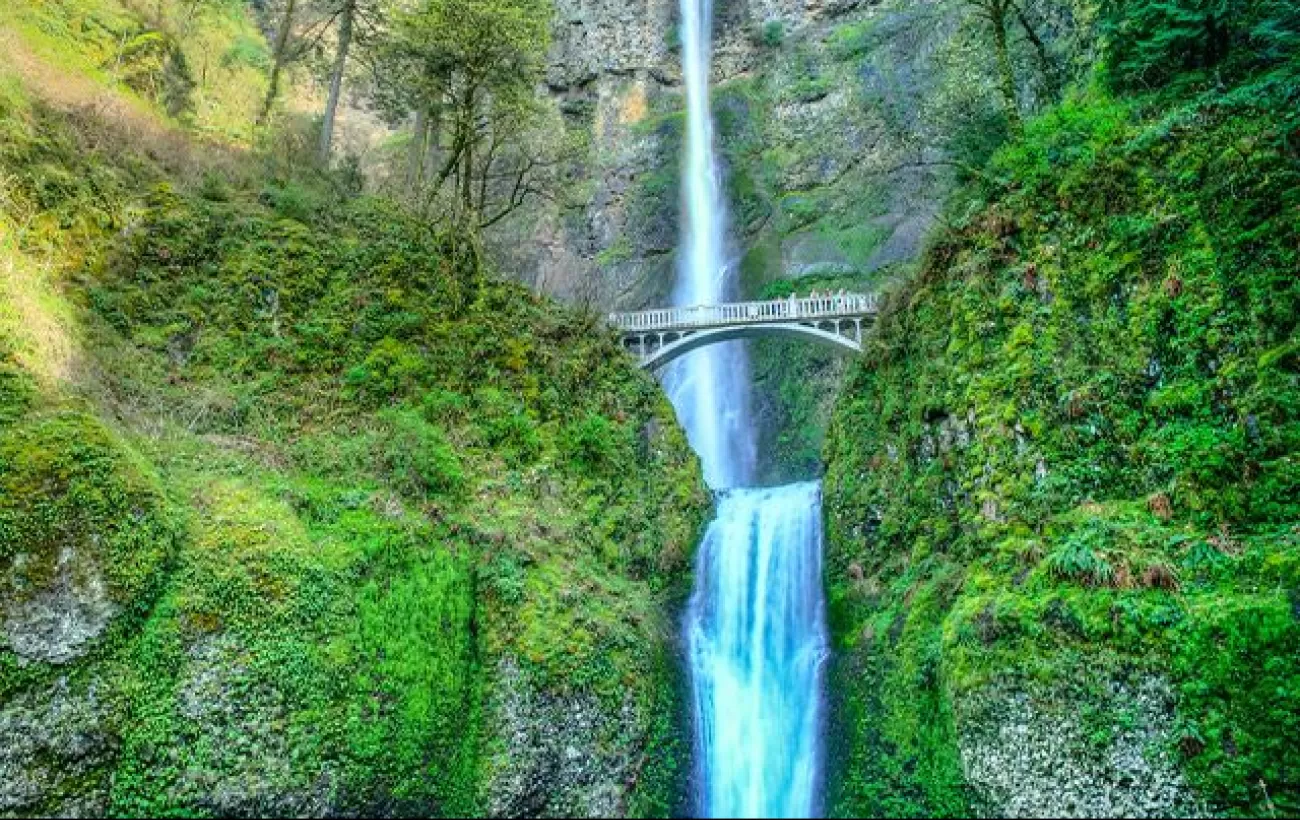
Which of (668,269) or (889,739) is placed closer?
(889,739)

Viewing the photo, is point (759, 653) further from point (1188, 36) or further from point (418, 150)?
point (418, 150)

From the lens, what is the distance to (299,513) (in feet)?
39.0

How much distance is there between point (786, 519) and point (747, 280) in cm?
1582

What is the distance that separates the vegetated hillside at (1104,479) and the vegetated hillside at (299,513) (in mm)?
4374

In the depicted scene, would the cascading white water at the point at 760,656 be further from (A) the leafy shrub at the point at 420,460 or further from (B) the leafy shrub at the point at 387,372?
(B) the leafy shrub at the point at 387,372

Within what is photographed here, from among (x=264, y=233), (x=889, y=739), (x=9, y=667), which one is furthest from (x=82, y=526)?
(x=889, y=739)

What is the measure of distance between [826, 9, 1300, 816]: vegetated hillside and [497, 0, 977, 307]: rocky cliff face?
14630 mm

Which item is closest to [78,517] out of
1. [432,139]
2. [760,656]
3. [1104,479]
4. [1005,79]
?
[760,656]

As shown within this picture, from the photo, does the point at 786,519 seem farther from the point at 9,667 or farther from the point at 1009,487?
the point at 9,667

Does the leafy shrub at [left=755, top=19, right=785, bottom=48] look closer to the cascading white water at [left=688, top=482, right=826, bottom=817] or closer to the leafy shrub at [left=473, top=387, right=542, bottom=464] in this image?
the cascading white water at [left=688, top=482, right=826, bottom=817]

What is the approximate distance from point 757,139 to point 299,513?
29.3 metres

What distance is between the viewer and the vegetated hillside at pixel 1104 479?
9.02m

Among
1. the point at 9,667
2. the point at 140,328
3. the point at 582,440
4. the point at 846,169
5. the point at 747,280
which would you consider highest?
the point at 846,169

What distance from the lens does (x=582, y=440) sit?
1673 cm
